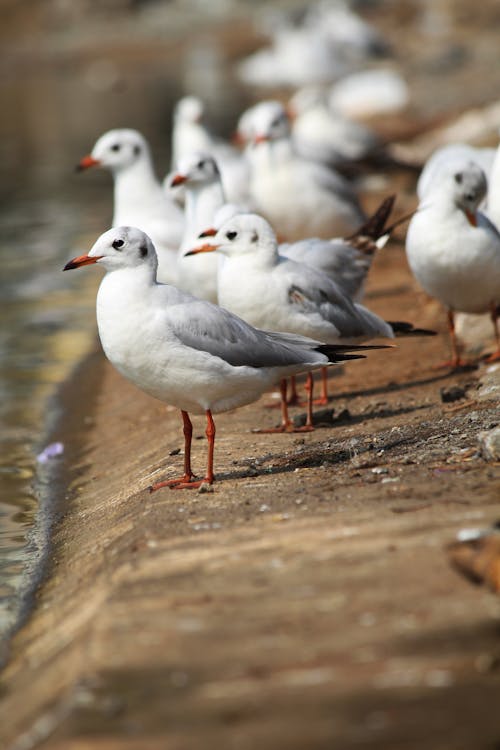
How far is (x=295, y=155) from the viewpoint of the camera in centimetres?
1098

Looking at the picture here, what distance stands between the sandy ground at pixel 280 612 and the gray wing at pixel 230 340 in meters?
0.51

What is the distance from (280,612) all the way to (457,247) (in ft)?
14.0

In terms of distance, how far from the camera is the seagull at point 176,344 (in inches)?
217

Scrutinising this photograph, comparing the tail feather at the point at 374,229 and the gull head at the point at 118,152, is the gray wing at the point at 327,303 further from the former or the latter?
the gull head at the point at 118,152

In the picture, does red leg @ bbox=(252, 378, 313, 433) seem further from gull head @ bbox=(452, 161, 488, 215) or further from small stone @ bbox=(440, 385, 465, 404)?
gull head @ bbox=(452, 161, 488, 215)

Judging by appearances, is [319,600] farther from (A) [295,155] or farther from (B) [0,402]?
(A) [295,155]

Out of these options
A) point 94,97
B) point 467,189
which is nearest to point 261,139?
point 467,189

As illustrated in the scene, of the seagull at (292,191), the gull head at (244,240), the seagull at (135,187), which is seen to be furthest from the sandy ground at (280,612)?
the seagull at (292,191)

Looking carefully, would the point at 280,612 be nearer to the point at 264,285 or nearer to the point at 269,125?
the point at 264,285

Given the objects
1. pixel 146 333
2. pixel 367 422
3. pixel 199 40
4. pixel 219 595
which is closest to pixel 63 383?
pixel 367 422

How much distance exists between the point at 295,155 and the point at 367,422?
185 inches

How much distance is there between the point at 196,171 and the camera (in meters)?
8.70

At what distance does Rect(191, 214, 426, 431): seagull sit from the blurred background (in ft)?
5.00

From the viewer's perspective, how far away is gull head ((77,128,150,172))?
9.63 meters
